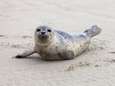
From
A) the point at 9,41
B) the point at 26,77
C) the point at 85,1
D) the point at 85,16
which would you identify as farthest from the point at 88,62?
the point at 85,1

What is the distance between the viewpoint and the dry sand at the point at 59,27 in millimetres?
6199

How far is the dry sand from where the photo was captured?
6.20 meters

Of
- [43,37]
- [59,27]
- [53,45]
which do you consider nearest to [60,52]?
[53,45]

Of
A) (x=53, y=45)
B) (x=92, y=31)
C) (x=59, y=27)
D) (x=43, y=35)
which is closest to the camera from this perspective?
(x=43, y=35)

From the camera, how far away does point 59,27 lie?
10.6 m

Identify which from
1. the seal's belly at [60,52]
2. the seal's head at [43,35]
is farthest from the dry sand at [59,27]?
the seal's head at [43,35]

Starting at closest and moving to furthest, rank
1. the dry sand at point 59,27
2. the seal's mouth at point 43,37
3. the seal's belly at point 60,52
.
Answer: the dry sand at point 59,27
the seal's mouth at point 43,37
the seal's belly at point 60,52

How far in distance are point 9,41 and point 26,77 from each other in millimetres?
2679

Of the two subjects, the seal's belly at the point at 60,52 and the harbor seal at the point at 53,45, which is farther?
the seal's belly at the point at 60,52

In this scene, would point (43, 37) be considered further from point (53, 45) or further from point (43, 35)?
point (53, 45)

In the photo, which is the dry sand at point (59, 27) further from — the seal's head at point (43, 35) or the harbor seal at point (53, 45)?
the seal's head at point (43, 35)

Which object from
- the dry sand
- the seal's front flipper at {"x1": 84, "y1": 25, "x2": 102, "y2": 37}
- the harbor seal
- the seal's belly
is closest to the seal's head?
the harbor seal

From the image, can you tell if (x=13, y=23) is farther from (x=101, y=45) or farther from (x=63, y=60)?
(x=63, y=60)

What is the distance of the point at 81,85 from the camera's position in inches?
230
